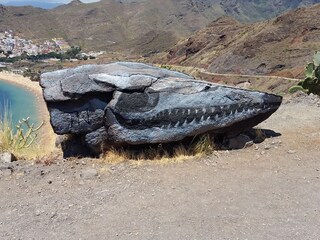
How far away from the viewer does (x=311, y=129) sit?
10086 millimetres

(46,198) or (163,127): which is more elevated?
(163,127)

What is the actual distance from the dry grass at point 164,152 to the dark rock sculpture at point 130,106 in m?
0.21

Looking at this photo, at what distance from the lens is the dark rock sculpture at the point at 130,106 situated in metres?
8.26

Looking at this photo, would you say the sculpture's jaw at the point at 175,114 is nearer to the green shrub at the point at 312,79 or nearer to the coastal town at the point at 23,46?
the green shrub at the point at 312,79

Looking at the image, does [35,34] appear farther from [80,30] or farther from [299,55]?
[299,55]

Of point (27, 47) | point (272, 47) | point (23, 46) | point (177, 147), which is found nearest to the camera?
point (177, 147)

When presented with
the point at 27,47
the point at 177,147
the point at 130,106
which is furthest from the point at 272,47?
the point at 27,47

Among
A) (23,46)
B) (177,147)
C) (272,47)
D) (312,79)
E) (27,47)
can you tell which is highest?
(312,79)

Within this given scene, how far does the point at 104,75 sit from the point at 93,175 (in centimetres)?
200

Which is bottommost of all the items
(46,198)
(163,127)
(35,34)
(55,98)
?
(35,34)

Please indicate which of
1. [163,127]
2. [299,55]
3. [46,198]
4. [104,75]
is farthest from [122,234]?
[299,55]

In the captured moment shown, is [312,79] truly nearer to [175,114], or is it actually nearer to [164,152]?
[175,114]

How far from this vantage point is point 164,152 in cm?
849

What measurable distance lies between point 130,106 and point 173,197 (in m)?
2.26
